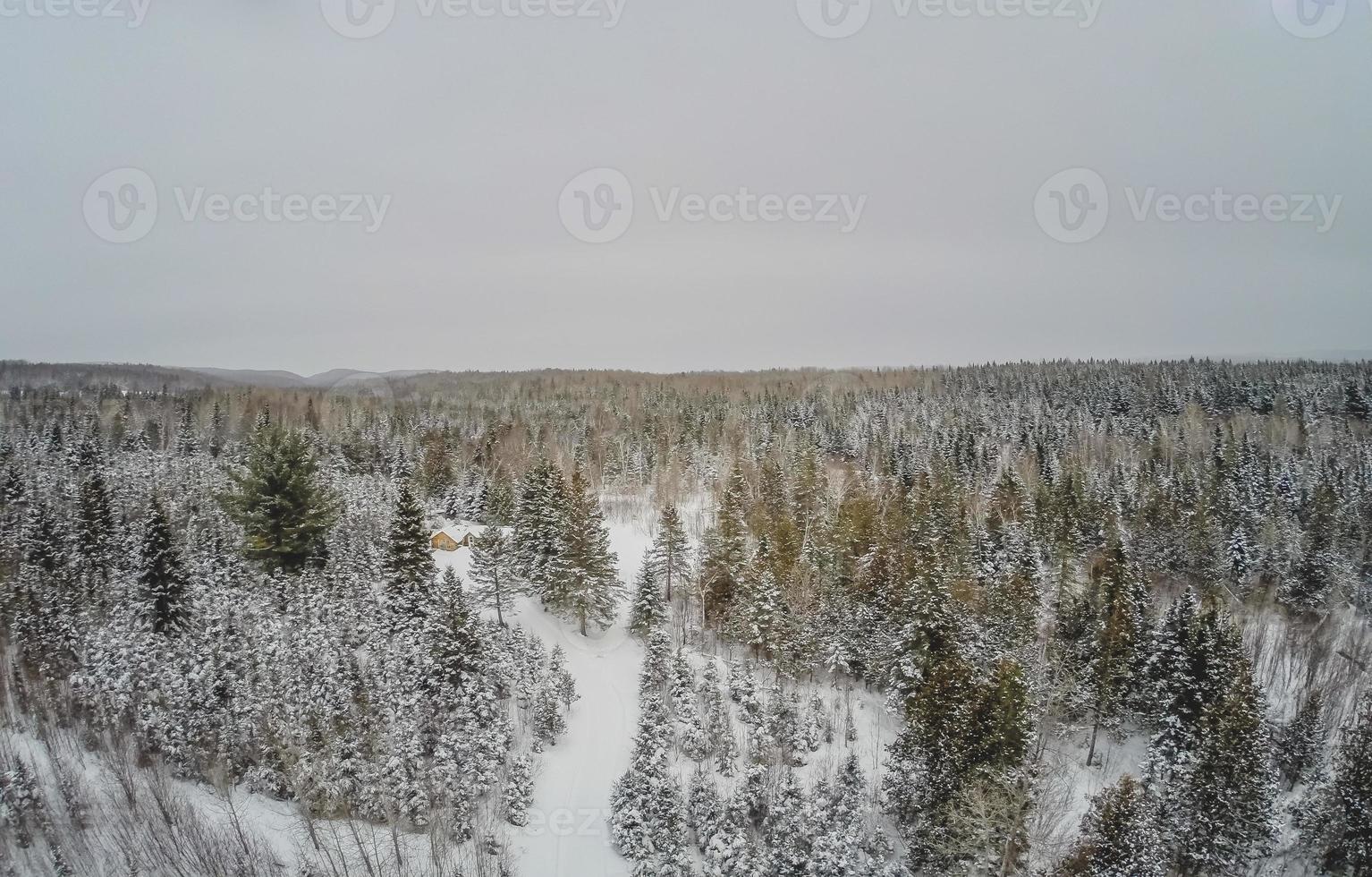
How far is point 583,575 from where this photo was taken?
43.0 meters

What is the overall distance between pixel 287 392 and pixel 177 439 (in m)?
85.7

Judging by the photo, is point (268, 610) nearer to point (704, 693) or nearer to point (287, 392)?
point (704, 693)

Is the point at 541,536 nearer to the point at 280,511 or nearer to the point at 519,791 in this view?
the point at 280,511

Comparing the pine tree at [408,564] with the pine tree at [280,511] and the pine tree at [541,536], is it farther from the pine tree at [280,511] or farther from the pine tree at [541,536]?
the pine tree at [541,536]

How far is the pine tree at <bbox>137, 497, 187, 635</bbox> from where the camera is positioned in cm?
3388

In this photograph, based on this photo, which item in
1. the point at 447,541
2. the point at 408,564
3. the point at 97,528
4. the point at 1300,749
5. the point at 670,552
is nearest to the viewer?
the point at 1300,749

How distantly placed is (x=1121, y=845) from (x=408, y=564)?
35.0 m

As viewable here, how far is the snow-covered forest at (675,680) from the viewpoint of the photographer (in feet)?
84.6

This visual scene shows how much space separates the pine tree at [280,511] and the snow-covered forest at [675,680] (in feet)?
0.71

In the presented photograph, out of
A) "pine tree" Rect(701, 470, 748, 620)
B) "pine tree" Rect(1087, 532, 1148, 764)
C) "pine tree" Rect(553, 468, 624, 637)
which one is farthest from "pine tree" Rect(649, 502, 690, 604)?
"pine tree" Rect(1087, 532, 1148, 764)

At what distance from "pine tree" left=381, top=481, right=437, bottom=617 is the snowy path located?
8.48 metres

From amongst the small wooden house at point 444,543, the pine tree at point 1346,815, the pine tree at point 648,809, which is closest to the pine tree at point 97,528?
the small wooden house at point 444,543

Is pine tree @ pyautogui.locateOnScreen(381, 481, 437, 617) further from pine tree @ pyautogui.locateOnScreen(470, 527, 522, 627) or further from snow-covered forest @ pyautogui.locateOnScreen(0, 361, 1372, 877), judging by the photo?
pine tree @ pyautogui.locateOnScreen(470, 527, 522, 627)

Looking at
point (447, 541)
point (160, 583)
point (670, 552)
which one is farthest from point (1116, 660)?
point (160, 583)
